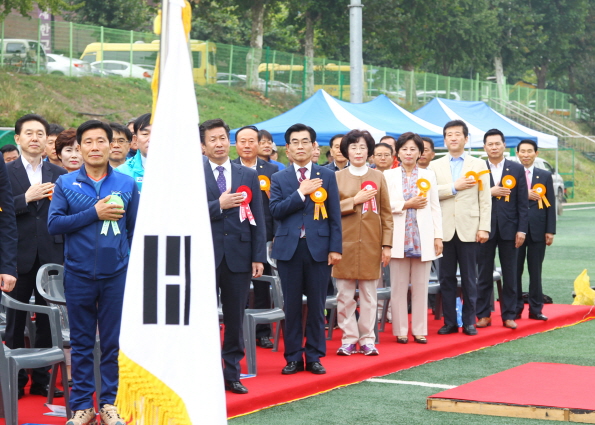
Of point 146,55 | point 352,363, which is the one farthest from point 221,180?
point 146,55

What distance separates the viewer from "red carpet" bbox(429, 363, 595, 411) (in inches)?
229

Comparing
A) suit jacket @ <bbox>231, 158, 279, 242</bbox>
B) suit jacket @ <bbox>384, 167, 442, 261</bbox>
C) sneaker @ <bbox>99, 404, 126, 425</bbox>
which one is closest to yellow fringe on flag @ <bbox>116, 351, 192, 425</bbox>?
sneaker @ <bbox>99, 404, 126, 425</bbox>

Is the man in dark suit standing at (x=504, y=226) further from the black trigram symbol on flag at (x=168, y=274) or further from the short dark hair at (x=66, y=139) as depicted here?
the black trigram symbol on flag at (x=168, y=274)

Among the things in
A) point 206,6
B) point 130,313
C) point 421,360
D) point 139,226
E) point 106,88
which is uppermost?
point 206,6

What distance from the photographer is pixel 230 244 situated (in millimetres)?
6078

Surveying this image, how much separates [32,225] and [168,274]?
2.89m

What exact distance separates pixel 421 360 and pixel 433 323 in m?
1.87

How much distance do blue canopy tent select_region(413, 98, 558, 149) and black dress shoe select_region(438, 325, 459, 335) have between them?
9673 mm

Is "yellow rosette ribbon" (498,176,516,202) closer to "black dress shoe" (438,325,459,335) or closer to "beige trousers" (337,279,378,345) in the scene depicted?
"black dress shoe" (438,325,459,335)

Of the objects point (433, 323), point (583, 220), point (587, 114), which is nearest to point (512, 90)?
point (587, 114)

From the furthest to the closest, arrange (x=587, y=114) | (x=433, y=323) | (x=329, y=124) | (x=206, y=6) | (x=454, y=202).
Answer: (x=587, y=114) → (x=206, y=6) → (x=329, y=124) → (x=433, y=323) → (x=454, y=202)

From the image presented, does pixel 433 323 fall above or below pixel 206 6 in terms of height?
below

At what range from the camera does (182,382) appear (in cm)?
361

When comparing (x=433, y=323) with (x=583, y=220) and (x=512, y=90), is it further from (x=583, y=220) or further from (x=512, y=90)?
(x=512, y=90)
